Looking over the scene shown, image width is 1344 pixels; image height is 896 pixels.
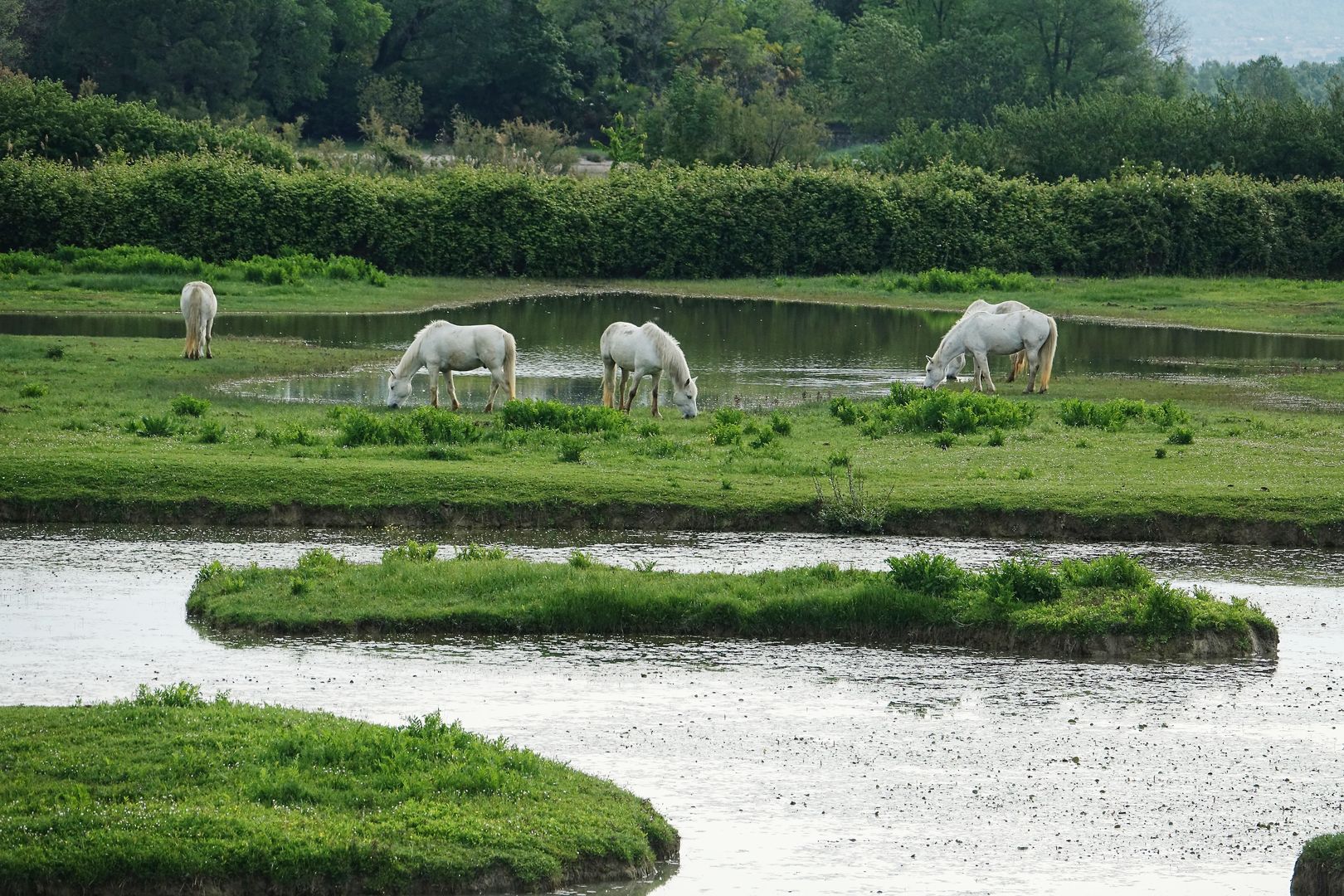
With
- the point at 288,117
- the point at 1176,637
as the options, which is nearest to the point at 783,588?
the point at 1176,637

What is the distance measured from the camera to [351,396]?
2878 centimetres

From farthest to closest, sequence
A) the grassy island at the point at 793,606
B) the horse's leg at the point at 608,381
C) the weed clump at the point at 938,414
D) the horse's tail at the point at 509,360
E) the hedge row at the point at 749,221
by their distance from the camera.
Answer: the hedge row at the point at 749,221, the horse's leg at the point at 608,381, the horse's tail at the point at 509,360, the weed clump at the point at 938,414, the grassy island at the point at 793,606

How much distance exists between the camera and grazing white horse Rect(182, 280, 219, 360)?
31203 mm

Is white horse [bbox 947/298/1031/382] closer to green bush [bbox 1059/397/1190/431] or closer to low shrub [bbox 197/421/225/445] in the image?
green bush [bbox 1059/397/1190/431]

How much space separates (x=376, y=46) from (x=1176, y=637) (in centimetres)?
8699

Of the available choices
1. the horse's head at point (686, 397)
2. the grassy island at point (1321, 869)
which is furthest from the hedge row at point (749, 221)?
the grassy island at point (1321, 869)

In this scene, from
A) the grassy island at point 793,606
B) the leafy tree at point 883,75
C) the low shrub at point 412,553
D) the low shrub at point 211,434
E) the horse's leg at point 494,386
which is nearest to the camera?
the grassy island at point 793,606

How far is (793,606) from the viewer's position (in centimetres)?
1595

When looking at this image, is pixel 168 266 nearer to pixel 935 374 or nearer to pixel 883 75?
pixel 935 374

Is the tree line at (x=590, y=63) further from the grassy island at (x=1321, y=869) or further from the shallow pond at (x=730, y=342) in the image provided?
the grassy island at (x=1321, y=869)

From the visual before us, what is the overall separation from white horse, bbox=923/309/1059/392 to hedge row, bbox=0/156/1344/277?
85.0ft

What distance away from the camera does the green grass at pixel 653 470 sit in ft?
65.9

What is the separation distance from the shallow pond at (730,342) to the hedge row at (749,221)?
17.5ft

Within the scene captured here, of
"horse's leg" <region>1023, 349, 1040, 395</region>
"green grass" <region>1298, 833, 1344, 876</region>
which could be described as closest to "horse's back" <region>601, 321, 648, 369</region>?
"horse's leg" <region>1023, 349, 1040, 395</region>
